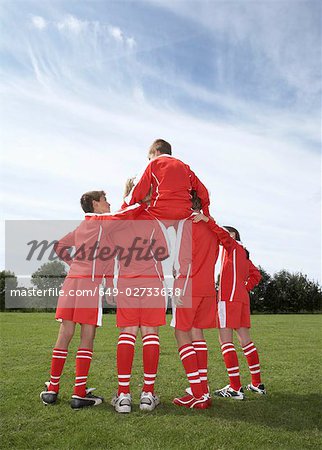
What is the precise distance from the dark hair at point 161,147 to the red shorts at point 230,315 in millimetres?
2162

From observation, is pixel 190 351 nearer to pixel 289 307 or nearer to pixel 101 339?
pixel 101 339

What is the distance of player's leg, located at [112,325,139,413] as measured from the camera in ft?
17.3

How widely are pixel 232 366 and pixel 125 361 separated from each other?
1625mm

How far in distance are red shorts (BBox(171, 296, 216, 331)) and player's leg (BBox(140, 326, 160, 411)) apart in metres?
0.33

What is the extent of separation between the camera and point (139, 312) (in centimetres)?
565

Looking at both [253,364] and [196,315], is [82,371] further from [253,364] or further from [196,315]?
[253,364]

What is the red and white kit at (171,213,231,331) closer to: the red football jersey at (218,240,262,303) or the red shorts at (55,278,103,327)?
the red football jersey at (218,240,262,303)

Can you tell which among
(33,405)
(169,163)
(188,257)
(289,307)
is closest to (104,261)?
(188,257)

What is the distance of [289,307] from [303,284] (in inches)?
188

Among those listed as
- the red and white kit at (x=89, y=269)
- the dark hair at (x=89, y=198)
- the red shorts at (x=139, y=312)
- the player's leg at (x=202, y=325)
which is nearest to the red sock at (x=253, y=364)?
the player's leg at (x=202, y=325)

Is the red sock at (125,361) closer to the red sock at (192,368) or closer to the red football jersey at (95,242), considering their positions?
the red sock at (192,368)

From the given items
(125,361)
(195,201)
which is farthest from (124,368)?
(195,201)

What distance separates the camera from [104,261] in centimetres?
601

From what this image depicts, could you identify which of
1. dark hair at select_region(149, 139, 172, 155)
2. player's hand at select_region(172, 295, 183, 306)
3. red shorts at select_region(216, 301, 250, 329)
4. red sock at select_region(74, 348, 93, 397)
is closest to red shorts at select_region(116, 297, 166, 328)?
player's hand at select_region(172, 295, 183, 306)
